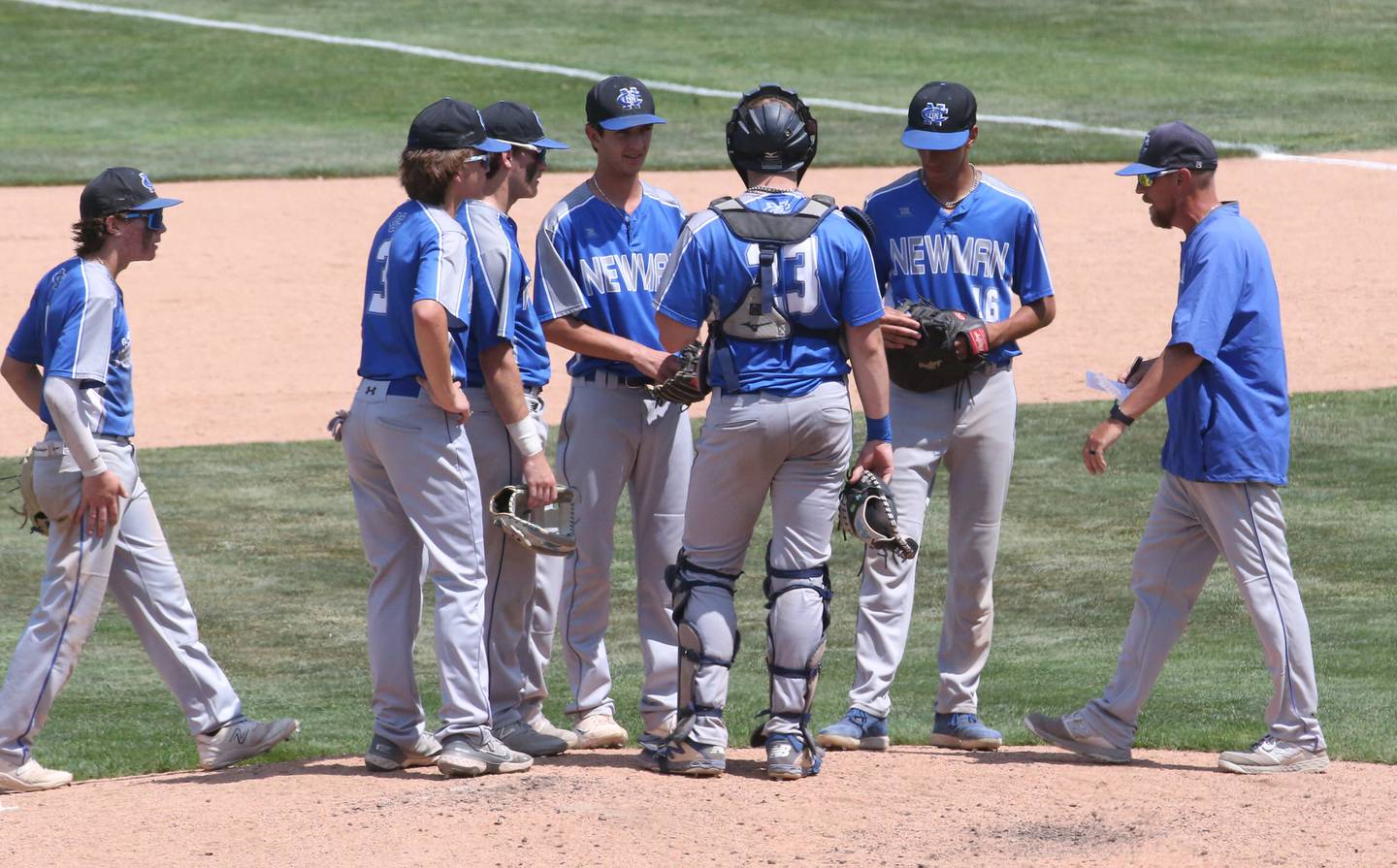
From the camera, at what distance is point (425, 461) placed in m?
5.78

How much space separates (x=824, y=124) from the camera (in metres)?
22.4

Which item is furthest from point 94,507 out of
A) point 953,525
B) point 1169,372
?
point 1169,372

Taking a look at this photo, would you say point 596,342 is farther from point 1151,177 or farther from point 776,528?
point 1151,177

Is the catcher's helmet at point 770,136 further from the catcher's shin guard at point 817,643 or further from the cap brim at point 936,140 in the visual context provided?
the catcher's shin guard at point 817,643

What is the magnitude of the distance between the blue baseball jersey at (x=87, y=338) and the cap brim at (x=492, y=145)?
3.76 feet

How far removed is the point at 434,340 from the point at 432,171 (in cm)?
55

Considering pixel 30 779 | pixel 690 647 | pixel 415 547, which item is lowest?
pixel 30 779

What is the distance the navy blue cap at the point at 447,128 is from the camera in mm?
5812

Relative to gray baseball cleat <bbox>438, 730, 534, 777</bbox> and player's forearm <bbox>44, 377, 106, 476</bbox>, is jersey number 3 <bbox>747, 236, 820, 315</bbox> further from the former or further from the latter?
player's forearm <bbox>44, 377, 106, 476</bbox>

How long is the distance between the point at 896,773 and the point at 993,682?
188 centimetres

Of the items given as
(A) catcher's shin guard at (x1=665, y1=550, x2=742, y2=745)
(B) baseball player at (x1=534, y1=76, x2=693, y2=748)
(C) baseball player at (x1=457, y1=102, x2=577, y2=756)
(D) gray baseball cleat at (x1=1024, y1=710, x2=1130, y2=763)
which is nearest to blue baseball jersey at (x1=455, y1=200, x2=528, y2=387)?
A: (C) baseball player at (x1=457, y1=102, x2=577, y2=756)

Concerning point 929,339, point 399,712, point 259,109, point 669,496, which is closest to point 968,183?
point 929,339

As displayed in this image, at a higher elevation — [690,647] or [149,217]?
[149,217]

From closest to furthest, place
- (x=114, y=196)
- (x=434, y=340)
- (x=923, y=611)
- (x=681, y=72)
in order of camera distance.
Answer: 1. (x=434, y=340)
2. (x=114, y=196)
3. (x=923, y=611)
4. (x=681, y=72)
